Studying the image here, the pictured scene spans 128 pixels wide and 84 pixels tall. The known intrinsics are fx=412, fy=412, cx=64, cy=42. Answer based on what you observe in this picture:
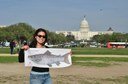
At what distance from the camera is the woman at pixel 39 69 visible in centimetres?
813

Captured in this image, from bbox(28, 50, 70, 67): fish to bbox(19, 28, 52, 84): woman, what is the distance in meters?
→ 0.26

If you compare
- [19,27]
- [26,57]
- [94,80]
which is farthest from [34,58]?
[19,27]

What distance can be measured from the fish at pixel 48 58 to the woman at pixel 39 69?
263 millimetres

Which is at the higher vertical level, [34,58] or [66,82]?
[34,58]

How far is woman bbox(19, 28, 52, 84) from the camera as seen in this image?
8.13 metres

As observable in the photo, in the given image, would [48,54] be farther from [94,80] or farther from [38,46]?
[94,80]

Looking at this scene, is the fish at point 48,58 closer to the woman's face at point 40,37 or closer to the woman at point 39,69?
the woman at point 39,69

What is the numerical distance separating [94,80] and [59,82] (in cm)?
173

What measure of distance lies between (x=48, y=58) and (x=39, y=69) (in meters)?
0.59

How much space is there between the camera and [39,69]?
8.41m

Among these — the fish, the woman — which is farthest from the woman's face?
the fish

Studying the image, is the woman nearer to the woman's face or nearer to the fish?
the woman's face

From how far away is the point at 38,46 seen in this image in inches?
338

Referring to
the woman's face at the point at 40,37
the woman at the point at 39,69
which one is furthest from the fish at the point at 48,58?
the woman's face at the point at 40,37
